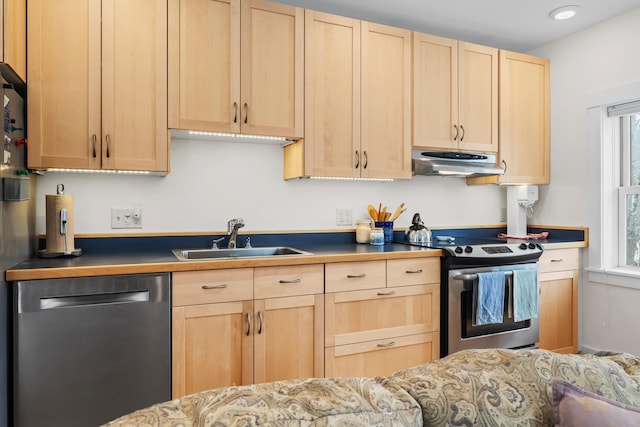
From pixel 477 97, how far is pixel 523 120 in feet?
1.66

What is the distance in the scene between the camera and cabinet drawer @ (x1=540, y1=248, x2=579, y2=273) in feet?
9.94

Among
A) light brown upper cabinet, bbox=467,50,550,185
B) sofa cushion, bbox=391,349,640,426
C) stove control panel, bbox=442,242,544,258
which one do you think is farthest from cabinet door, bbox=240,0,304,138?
sofa cushion, bbox=391,349,640,426

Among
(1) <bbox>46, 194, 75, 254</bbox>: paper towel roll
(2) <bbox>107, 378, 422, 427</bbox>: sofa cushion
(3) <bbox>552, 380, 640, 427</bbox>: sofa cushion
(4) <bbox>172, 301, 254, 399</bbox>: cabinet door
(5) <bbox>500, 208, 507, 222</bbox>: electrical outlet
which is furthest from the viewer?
(5) <bbox>500, 208, 507, 222</bbox>: electrical outlet

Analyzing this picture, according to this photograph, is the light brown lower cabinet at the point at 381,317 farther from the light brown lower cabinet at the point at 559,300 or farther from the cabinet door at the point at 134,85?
the cabinet door at the point at 134,85

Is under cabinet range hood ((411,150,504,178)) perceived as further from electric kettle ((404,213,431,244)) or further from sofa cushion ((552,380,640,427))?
sofa cushion ((552,380,640,427))

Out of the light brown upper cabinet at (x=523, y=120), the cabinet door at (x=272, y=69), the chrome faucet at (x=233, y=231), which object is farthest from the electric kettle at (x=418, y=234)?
the chrome faucet at (x=233, y=231)

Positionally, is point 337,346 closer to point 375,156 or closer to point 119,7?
point 375,156

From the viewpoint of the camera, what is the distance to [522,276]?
278 cm

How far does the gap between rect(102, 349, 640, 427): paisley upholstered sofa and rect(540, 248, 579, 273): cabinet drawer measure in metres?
2.16

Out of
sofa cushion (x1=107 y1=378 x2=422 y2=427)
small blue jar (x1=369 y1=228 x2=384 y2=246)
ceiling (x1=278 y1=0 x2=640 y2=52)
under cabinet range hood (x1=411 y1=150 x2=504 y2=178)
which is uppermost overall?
ceiling (x1=278 y1=0 x2=640 y2=52)

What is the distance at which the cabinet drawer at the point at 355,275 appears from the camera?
2.33m

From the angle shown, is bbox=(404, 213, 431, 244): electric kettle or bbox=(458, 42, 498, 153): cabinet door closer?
bbox=(404, 213, 431, 244): electric kettle

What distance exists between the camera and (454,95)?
10.1 feet

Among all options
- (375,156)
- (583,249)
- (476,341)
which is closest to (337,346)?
(476,341)
